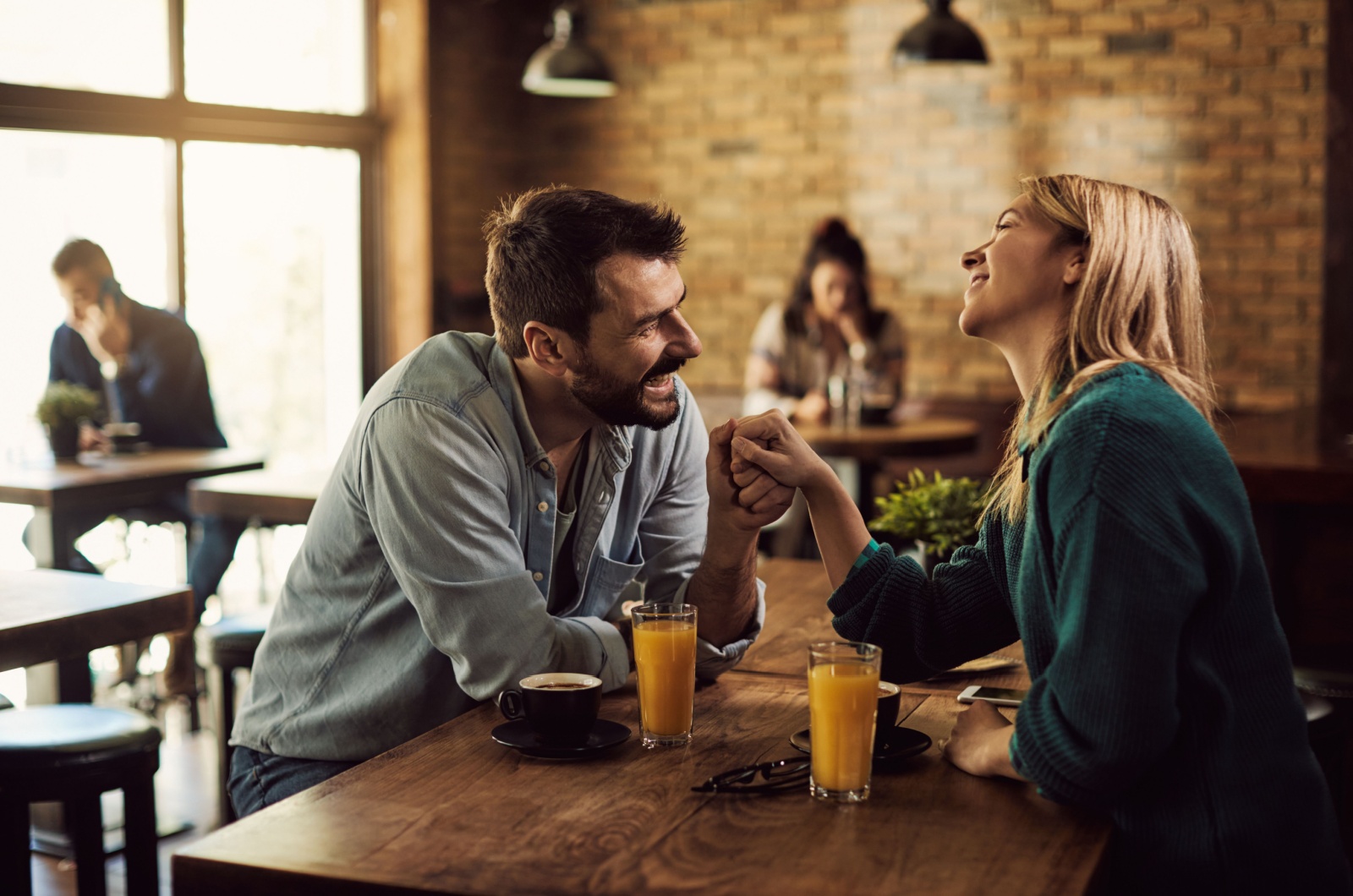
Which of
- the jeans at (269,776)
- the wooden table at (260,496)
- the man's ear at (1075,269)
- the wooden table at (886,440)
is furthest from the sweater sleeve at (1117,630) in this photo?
the wooden table at (886,440)

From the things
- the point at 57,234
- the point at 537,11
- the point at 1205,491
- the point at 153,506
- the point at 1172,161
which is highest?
the point at 537,11

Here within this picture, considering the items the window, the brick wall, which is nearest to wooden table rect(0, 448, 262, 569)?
the window

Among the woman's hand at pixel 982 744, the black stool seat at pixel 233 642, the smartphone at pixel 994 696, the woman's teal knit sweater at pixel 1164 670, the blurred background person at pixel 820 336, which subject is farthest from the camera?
the blurred background person at pixel 820 336

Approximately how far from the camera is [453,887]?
1.04 metres

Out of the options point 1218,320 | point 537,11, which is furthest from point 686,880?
point 537,11

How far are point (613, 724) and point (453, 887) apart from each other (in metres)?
0.42

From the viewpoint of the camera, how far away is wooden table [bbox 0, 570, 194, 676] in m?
2.02

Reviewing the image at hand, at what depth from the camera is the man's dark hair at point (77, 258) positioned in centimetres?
450

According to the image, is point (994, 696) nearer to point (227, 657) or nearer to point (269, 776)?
point (269, 776)

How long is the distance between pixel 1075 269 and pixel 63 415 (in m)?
3.36

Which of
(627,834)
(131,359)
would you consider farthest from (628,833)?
(131,359)

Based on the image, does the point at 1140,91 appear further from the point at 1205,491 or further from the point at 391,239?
the point at 1205,491

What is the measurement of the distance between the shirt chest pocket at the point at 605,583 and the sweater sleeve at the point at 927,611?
1.31 ft

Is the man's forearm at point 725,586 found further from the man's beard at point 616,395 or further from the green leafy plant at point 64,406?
the green leafy plant at point 64,406
